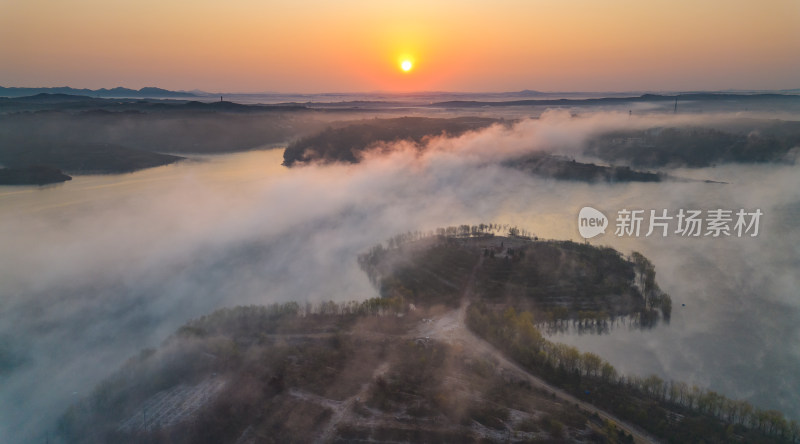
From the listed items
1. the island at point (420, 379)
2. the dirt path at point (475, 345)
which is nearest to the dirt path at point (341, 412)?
the island at point (420, 379)

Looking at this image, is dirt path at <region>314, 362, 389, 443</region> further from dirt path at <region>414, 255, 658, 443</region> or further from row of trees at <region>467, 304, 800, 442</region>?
row of trees at <region>467, 304, 800, 442</region>

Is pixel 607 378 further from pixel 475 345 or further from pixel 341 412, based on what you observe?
pixel 341 412

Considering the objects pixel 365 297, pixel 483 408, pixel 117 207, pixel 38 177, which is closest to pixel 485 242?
pixel 365 297

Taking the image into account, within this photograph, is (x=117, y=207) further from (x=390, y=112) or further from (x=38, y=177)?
(x=390, y=112)

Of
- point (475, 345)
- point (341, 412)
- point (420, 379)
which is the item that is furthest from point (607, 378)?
point (341, 412)

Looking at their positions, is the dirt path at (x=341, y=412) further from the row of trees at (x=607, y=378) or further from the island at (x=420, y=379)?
the row of trees at (x=607, y=378)

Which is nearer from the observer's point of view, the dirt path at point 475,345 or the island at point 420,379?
the island at point 420,379
